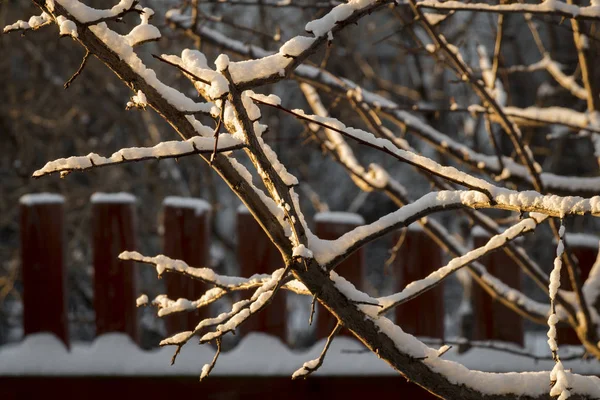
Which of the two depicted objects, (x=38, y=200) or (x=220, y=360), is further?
(x=38, y=200)

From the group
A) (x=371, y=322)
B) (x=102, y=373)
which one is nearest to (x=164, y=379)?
(x=102, y=373)

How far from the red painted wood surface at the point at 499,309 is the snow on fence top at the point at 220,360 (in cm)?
6

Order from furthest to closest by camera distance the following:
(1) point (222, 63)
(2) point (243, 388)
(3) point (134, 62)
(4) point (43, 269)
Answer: (4) point (43, 269), (2) point (243, 388), (3) point (134, 62), (1) point (222, 63)

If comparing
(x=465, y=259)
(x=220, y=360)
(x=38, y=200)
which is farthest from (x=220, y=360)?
(x=465, y=259)

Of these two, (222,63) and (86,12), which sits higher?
(86,12)

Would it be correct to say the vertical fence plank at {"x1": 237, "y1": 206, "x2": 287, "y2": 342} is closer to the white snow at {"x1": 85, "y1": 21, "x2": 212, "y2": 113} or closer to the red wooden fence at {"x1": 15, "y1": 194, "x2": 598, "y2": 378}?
the red wooden fence at {"x1": 15, "y1": 194, "x2": 598, "y2": 378}

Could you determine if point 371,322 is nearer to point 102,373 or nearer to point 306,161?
point 102,373

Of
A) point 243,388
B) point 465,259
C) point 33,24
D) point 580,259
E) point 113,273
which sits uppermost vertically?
point 33,24

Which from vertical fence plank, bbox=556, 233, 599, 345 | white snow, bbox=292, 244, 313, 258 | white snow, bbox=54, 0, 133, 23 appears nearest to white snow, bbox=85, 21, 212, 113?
white snow, bbox=54, 0, 133, 23

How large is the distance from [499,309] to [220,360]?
2.86ft

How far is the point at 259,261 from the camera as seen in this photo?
2.27 m

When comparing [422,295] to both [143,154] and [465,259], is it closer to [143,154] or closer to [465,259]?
[465,259]

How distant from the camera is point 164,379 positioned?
2.21 meters

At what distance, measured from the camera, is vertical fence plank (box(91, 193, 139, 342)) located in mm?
2293
